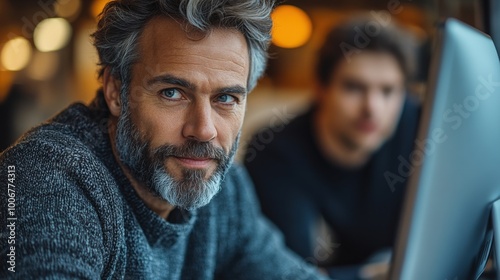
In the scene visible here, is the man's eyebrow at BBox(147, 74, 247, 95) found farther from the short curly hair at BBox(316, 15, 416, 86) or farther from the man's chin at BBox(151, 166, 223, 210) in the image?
the short curly hair at BBox(316, 15, 416, 86)

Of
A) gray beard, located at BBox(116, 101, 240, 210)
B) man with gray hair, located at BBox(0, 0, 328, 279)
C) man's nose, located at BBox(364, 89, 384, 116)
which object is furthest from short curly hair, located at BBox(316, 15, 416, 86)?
gray beard, located at BBox(116, 101, 240, 210)

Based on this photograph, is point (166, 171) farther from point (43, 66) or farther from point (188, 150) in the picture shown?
point (43, 66)

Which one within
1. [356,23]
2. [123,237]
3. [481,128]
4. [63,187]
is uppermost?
[481,128]

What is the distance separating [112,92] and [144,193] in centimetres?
17

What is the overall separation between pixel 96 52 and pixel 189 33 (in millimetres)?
221

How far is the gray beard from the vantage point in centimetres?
100

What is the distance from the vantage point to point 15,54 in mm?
4078

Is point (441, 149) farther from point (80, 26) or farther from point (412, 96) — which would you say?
point (80, 26)

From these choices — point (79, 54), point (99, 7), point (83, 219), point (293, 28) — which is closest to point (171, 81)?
point (83, 219)

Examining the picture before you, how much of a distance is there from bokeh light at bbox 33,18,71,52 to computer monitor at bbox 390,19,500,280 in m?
3.04

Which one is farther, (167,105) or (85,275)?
(167,105)

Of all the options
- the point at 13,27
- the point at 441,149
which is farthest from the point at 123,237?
the point at 13,27

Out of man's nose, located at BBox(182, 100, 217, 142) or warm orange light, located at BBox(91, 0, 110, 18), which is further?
warm orange light, located at BBox(91, 0, 110, 18)

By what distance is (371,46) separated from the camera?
2266 millimetres
